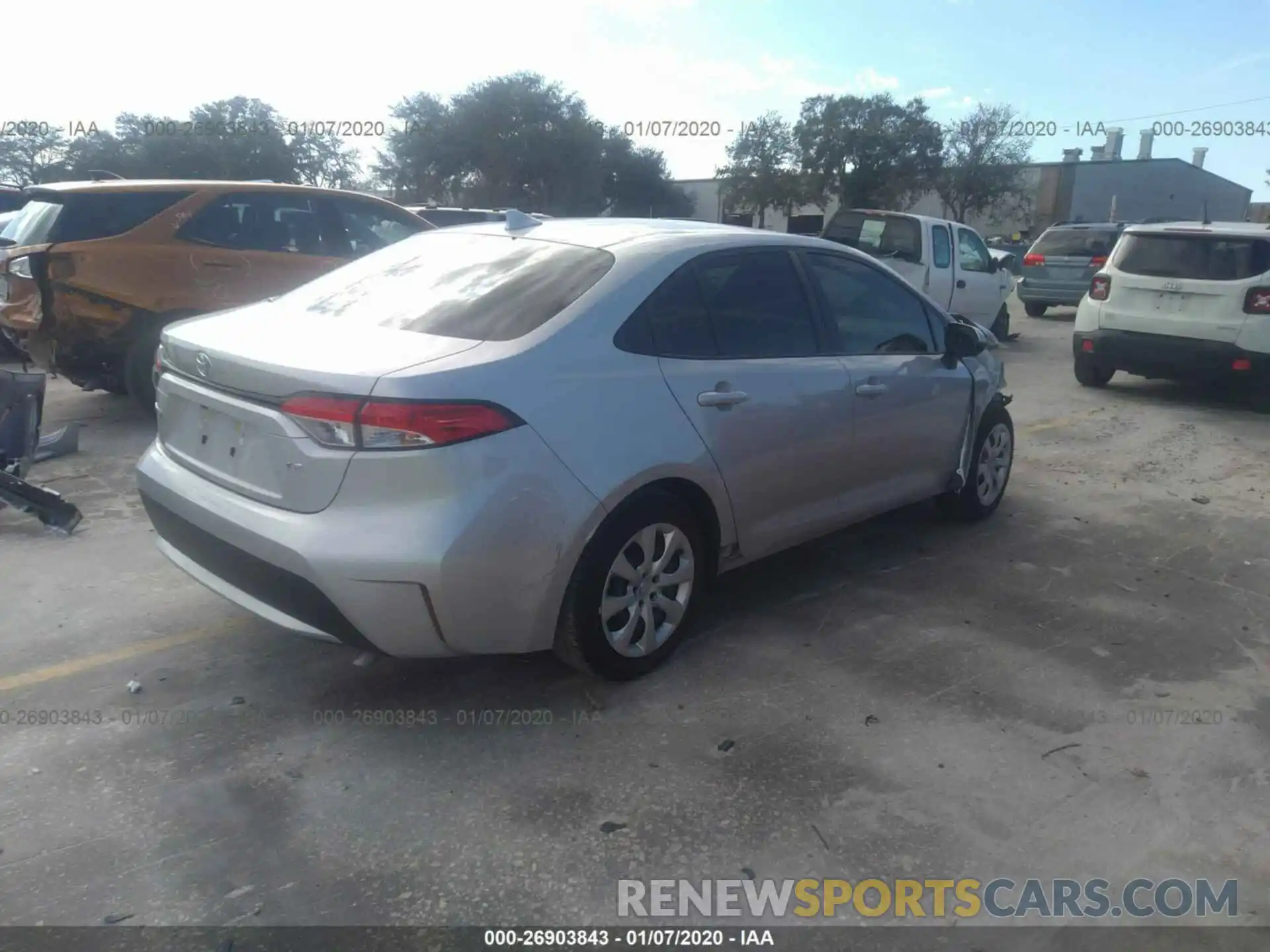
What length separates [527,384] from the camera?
123 inches

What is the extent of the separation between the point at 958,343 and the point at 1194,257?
567cm

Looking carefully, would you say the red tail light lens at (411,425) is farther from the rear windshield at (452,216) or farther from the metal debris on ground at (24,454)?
the rear windshield at (452,216)

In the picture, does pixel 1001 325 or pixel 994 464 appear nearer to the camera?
pixel 994 464

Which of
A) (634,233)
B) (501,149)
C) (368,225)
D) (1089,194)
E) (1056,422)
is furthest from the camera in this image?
(1089,194)

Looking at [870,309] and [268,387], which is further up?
[870,309]

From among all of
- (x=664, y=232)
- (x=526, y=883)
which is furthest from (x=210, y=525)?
(x=664, y=232)

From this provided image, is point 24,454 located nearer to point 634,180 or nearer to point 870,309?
point 870,309

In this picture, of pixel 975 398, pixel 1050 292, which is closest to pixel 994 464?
pixel 975 398

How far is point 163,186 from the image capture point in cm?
727

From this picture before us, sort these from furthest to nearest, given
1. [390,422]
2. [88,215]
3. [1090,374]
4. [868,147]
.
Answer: [868,147] → [1090,374] → [88,215] → [390,422]

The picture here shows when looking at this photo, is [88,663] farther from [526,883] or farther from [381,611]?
[526,883]

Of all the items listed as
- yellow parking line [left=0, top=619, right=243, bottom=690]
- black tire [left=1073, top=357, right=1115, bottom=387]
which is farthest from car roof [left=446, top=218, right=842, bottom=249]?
black tire [left=1073, top=357, right=1115, bottom=387]

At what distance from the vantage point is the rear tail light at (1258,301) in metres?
8.77

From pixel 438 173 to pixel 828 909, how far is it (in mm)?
38422
